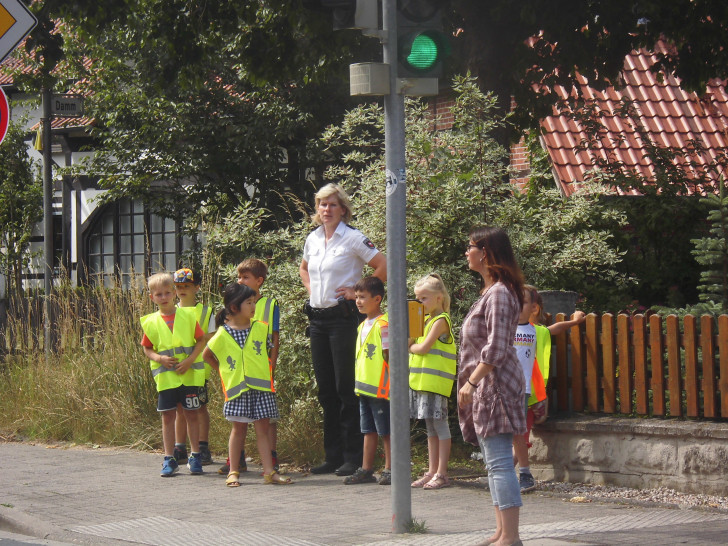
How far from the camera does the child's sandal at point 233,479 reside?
26.1ft

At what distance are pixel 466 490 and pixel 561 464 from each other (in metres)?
0.76

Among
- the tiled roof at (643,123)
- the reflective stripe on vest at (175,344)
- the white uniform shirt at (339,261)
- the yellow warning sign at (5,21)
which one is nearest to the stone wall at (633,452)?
the white uniform shirt at (339,261)

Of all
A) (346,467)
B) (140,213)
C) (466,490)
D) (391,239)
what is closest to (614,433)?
(466,490)

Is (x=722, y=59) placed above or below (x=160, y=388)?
above

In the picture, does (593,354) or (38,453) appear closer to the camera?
(593,354)

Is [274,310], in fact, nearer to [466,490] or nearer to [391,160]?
[466,490]

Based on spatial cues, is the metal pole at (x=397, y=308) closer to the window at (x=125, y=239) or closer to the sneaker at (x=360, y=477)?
the sneaker at (x=360, y=477)

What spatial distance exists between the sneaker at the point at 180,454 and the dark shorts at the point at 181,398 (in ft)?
1.69

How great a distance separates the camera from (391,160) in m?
6.11

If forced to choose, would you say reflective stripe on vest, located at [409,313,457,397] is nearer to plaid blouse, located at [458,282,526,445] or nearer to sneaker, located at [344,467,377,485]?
sneaker, located at [344,467,377,485]

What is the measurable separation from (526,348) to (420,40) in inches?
104

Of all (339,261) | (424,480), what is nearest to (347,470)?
(424,480)

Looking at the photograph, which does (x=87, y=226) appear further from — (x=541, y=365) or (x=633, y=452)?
(x=633, y=452)

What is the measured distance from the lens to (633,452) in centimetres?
753
